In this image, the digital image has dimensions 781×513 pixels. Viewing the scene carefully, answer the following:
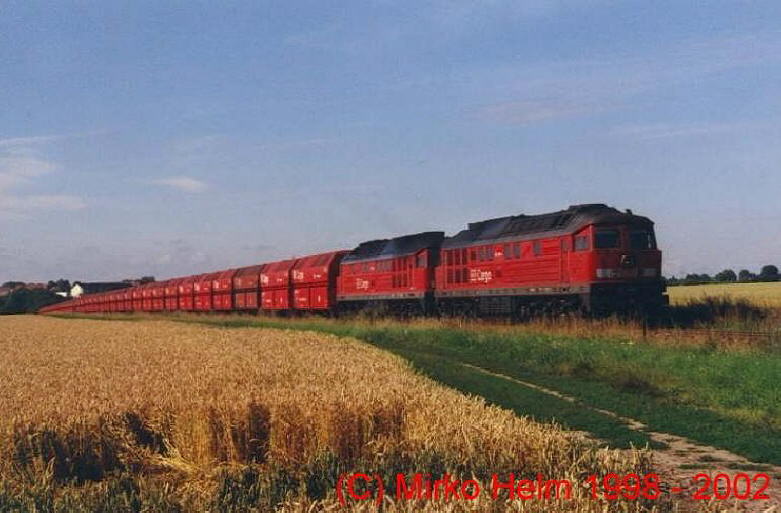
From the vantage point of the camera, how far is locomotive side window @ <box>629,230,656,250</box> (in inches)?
1291

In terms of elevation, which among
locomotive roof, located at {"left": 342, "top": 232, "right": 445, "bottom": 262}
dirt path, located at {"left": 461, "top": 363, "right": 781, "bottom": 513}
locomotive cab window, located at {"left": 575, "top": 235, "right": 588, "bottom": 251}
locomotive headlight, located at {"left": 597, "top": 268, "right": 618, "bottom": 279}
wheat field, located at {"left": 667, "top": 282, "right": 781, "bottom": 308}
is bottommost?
dirt path, located at {"left": 461, "top": 363, "right": 781, "bottom": 513}

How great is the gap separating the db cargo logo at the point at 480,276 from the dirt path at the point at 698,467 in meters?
23.8

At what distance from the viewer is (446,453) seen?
8.94 m

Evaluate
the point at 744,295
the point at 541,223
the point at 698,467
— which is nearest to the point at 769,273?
the point at 744,295

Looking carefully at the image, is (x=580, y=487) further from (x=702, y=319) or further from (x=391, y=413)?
(x=702, y=319)

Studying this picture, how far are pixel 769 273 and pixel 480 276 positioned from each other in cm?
6838

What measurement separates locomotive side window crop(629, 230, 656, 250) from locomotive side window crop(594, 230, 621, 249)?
69 centimetres

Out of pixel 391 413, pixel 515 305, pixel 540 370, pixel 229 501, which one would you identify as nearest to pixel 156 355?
pixel 540 370

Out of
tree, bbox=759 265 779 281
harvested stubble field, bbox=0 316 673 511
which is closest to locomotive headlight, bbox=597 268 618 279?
harvested stubble field, bbox=0 316 673 511

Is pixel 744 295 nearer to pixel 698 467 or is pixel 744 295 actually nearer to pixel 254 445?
pixel 698 467

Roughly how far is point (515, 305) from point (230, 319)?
3196 cm

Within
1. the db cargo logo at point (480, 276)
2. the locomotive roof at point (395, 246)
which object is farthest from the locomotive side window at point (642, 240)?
the locomotive roof at point (395, 246)

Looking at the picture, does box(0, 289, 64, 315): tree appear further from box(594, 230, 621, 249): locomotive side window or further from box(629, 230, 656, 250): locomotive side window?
box(629, 230, 656, 250): locomotive side window

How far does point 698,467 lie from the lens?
11.6 metres
